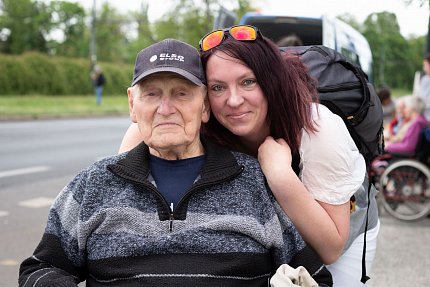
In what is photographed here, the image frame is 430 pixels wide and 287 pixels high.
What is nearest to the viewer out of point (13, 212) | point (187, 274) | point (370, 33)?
point (187, 274)

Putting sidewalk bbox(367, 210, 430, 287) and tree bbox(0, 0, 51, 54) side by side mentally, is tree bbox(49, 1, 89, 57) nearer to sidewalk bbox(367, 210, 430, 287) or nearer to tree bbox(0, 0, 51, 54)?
tree bbox(0, 0, 51, 54)

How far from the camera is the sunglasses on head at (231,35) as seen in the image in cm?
215

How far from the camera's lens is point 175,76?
2.01m

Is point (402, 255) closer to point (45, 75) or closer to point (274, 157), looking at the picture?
point (274, 157)

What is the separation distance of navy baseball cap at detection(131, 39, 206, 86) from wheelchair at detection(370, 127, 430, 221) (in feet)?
15.2

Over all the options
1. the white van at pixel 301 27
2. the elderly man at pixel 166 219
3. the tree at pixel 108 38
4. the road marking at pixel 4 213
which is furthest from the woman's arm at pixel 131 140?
the tree at pixel 108 38

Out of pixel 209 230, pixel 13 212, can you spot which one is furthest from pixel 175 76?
pixel 13 212

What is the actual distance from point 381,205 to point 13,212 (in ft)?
13.5

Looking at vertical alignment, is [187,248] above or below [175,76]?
below

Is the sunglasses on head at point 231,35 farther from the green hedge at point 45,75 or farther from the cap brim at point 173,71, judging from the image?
the green hedge at point 45,75

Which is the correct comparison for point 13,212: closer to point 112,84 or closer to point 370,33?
point 112,84

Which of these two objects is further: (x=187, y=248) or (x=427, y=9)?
(x=427, y=9)

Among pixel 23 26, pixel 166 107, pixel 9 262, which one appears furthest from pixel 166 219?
pixel 23 26

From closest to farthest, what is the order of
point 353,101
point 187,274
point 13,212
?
point 187,274 → point 353,101 → point 13,212
